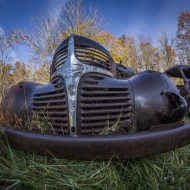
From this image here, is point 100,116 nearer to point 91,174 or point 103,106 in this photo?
point 103,106

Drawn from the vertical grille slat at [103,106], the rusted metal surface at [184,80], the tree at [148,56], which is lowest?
the vertical grille slat at [103,106]

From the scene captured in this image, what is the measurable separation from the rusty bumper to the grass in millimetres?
98

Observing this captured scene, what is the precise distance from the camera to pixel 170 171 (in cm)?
124

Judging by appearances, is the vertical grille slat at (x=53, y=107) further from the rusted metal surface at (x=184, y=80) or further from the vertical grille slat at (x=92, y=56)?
the rusted metal surface at (x=184, y=80)

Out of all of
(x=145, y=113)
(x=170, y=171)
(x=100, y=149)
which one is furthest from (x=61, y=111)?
(x=170, y=171)

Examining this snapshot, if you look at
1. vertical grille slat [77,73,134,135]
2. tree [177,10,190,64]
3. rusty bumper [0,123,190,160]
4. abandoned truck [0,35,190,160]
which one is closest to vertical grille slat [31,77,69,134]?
abandoned truck [0,35,190,160]

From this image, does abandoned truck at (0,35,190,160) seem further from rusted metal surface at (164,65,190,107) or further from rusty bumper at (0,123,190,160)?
rusted metal surface at (164,65,190,107)

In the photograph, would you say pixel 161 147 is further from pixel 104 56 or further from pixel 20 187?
pixel 104 56

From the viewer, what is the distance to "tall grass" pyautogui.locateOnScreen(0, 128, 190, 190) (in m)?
0.99

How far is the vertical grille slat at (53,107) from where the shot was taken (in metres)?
1.36

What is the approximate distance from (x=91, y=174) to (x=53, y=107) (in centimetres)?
67

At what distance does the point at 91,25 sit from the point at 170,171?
2144cm

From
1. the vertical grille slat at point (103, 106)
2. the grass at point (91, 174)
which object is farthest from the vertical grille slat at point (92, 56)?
the grass at point (91, 174)

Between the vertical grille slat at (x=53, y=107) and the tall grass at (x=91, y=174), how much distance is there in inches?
11.7
